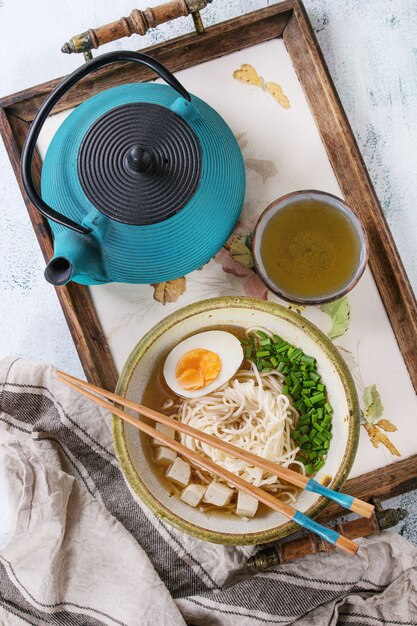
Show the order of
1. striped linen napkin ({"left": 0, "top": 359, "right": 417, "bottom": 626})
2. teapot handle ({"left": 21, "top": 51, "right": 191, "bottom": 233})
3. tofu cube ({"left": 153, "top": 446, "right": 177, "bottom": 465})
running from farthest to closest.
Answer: striped linen napkin ({"left": 0, "top": 359, "right": 417, "bottom": 626})
tofu cube ({"left": 153, "top": 446, "right": 177, "bottom": 465})
teapot handle ({"left": 21, "top": 51, "right": 191, "bottom": 233})

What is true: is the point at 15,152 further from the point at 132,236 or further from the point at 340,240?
the point at 340,240

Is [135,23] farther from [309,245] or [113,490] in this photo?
[113,490]

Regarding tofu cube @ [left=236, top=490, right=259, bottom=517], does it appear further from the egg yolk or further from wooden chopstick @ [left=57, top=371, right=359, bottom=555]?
the egg yolk

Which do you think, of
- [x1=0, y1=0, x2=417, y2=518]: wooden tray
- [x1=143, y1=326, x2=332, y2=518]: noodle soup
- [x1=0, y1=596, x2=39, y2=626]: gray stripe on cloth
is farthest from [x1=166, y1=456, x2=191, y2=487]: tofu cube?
[x1=0, y1=596, x2=39, y2=626]: gray stripe on cloth

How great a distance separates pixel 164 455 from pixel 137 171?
1.82ft

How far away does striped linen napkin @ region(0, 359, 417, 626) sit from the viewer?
151 cm

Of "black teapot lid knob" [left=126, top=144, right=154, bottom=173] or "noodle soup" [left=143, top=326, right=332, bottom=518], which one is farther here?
"noodle soup" [left=143, top=326, right=332, bottom=518]

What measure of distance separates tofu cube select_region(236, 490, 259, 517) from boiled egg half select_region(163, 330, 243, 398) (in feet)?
0.73

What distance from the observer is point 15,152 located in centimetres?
153

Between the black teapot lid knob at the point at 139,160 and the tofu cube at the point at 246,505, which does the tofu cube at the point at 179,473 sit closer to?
the tofu cube at the point at 246,505

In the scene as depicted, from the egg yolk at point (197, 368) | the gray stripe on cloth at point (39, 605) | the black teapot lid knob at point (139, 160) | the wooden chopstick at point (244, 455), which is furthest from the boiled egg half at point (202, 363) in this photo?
the gray stripe on cloth at point (39, 605)

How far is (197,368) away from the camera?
1446 millimetres

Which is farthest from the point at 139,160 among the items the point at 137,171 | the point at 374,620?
the point at 374,620

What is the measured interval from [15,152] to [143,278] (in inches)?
16.3
